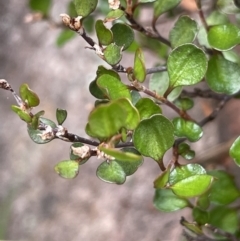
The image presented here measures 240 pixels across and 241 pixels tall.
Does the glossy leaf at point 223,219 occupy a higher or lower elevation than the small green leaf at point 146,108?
lower

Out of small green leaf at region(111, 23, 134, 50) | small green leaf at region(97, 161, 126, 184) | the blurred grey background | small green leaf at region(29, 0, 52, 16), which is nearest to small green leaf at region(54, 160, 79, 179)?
small green leaf at region(97, 161, 126, 184)

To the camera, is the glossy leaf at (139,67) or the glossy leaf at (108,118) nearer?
the glossy leaf at (108,118)

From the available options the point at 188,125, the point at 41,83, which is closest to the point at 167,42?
the point at 188,125

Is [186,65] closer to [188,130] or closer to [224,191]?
[188,130]

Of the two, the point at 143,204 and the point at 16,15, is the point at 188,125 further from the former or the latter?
the point at 16,15

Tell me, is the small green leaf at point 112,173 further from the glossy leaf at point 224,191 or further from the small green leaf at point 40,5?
the small green leaf at point 40,5

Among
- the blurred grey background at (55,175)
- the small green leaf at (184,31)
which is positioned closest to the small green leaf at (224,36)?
the small green leaf at (184,31)
